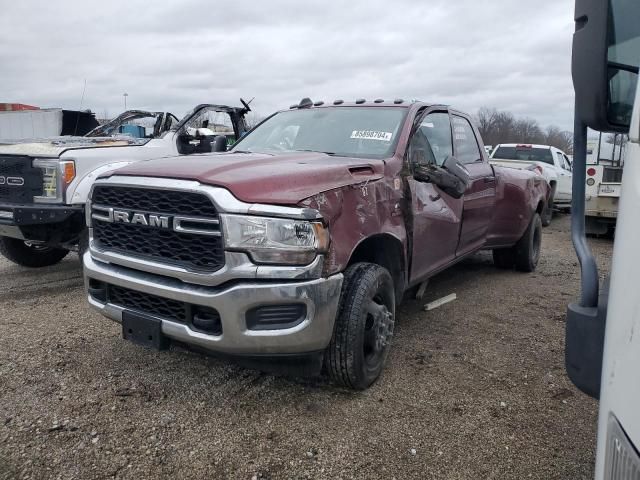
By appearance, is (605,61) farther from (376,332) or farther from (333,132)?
(333,132)

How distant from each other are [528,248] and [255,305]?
4611 millimetres

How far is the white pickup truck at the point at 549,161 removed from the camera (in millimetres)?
11938

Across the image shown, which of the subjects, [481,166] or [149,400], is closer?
[149,400]

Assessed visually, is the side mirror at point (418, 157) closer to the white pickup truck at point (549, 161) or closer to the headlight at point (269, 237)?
the headlight at point (269, 237)

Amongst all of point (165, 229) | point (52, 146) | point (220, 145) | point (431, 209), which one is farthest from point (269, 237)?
point (52, 146)

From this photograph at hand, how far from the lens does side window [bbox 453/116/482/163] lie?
4.85m

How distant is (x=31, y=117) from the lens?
8.84m

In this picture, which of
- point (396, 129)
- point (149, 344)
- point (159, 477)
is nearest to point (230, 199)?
point (149, 344)

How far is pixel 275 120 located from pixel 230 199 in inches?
90.4

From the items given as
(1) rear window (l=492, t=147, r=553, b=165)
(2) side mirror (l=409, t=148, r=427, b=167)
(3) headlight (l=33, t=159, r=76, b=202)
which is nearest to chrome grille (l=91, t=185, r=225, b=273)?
(2) side mirror (l=409, t=148, r=427, b=167)

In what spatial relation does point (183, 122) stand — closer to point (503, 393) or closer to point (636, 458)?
point (503, 393)

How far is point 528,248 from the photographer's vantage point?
630 cm

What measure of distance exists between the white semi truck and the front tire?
1.45 m

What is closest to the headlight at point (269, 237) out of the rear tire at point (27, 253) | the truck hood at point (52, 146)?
the truck hood at point (52, 146)
